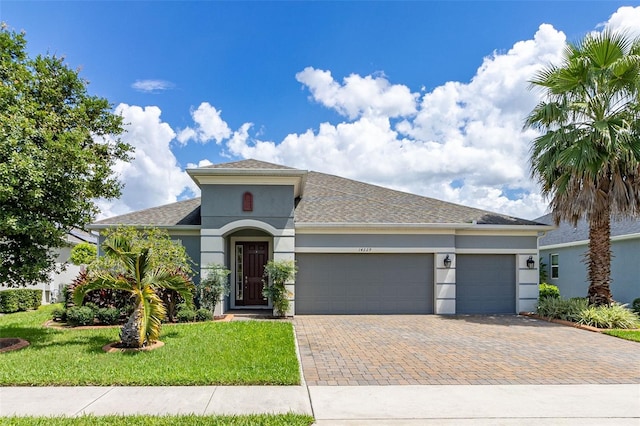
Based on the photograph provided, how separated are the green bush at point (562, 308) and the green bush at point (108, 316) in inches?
545

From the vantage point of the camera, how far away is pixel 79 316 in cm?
1118

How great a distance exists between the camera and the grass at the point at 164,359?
612 cm

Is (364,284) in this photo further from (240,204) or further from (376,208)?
(240,204)

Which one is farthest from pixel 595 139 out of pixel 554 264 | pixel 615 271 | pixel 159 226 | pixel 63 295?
pixel 63 295

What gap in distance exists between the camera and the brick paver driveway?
21.7ft

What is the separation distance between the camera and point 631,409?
5.23 meters

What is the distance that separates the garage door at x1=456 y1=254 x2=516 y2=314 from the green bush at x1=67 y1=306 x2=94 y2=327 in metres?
12.2

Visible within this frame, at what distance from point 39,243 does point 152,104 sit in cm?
849

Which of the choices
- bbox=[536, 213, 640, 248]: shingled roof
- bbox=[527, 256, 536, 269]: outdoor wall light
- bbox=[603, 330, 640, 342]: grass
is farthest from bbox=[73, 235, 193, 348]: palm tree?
bbox=[536, 213, 640, 248]: shingled roof

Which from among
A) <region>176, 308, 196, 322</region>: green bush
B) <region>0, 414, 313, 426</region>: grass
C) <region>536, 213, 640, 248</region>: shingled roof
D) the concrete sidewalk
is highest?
<region>536, 213, 640, 248</region>: shingled roof

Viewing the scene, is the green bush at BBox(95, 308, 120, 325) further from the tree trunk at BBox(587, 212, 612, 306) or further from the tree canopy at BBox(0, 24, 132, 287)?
the tree trunk at BBox(587, 212, 612, 306)

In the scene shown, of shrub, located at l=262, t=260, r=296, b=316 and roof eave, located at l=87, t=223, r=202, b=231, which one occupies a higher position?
roof eave, located at l=87, t=223, r=202, b=231

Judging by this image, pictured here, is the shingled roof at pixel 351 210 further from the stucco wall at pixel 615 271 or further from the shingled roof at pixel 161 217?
the stucco wall at pixel 615 271

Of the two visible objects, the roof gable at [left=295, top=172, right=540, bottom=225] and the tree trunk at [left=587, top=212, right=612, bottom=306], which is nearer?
the tree trunk at [left=587, top=212, right=612, bottom=306]
